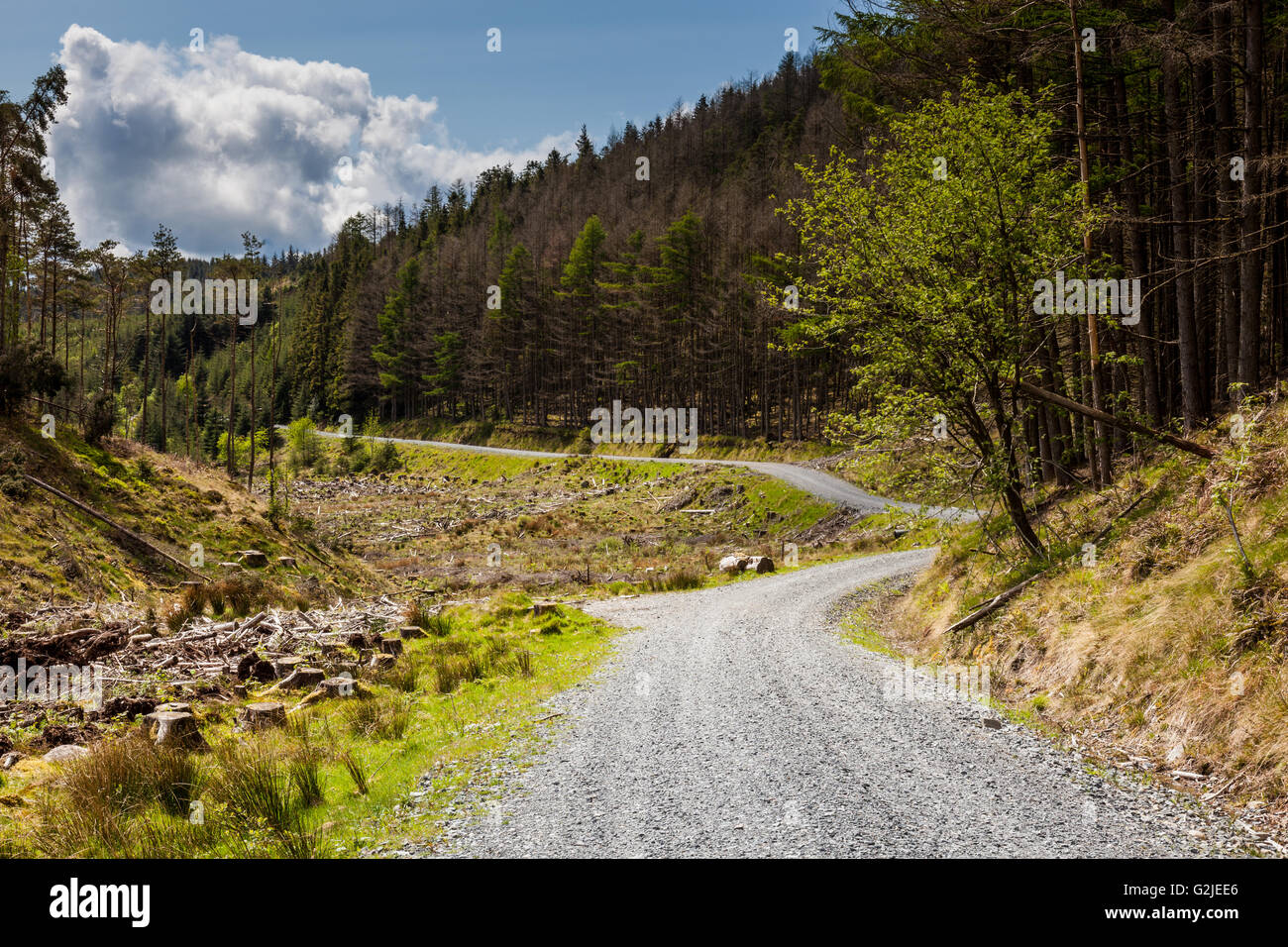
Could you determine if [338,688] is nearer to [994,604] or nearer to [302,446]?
[994,604]

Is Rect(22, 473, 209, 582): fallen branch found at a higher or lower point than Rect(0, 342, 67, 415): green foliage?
lower

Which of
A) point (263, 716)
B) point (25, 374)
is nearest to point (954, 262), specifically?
point (263, 716)

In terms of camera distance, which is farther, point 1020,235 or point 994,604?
point 994,604

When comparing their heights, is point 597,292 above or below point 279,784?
above

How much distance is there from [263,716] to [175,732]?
1264 millimetres

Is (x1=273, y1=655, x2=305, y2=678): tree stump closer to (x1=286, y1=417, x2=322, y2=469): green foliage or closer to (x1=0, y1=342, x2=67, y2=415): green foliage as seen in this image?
(x1=0, y1=342, x2=67, y2=415): green foliage

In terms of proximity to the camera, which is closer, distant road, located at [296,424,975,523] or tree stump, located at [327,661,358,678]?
tree stump, located at [327,661,358,678]

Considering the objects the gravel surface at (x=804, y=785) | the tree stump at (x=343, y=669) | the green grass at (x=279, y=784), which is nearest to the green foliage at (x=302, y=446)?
the tree stump at (x=343, y=669)

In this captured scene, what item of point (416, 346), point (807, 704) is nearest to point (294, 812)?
point (807, 704)

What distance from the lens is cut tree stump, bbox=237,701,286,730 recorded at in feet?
27.2

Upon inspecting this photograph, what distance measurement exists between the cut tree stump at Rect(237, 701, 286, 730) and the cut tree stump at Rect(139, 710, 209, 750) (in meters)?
0.80

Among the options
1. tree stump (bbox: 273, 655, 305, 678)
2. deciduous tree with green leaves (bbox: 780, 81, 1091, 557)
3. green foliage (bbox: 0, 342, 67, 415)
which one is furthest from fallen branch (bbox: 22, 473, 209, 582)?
deciduous tree with green leaves (bbox: 780, 81, 1091, 557)

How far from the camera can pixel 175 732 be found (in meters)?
7.16
